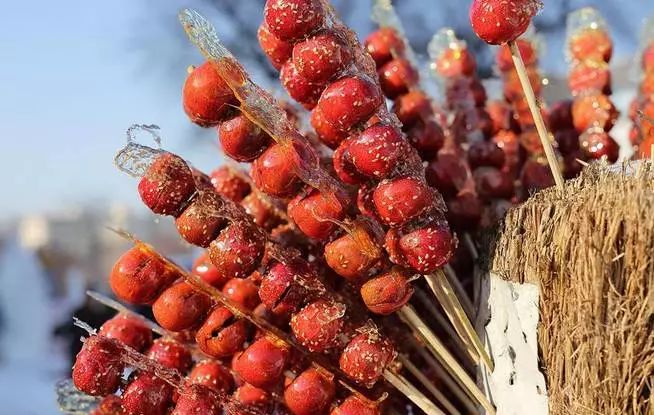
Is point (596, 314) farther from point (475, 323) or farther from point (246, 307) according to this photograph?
point (246, 307)

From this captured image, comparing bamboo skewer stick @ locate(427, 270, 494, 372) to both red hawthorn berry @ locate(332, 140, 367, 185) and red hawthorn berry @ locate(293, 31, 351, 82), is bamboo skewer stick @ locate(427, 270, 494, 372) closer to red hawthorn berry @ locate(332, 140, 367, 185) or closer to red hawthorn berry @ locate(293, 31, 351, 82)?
red hawthorn berry @ locate(332, 140, 367, 185)

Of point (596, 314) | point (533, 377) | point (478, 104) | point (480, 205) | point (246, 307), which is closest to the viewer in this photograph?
point (596, 314)

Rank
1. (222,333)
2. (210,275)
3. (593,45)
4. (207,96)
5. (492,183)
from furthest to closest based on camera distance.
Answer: (593,45) → (492,183) → (210,275) → (222,333) → (207,96)

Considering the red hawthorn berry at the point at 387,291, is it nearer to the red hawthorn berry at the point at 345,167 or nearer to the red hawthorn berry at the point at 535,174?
the red hawthorn berry at the point at 345,167

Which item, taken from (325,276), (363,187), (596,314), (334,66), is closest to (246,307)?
(325,276)

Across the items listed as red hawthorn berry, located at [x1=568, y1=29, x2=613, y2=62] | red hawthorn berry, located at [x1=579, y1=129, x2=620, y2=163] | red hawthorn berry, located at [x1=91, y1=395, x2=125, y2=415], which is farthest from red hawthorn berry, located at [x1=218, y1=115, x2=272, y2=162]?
red hawthorn berry, located at [x1=568, y1=29, x2=613, y2=62]

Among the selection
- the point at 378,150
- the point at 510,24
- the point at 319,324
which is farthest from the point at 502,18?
the point at 319,324

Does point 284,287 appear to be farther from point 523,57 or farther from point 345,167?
point 523,57
